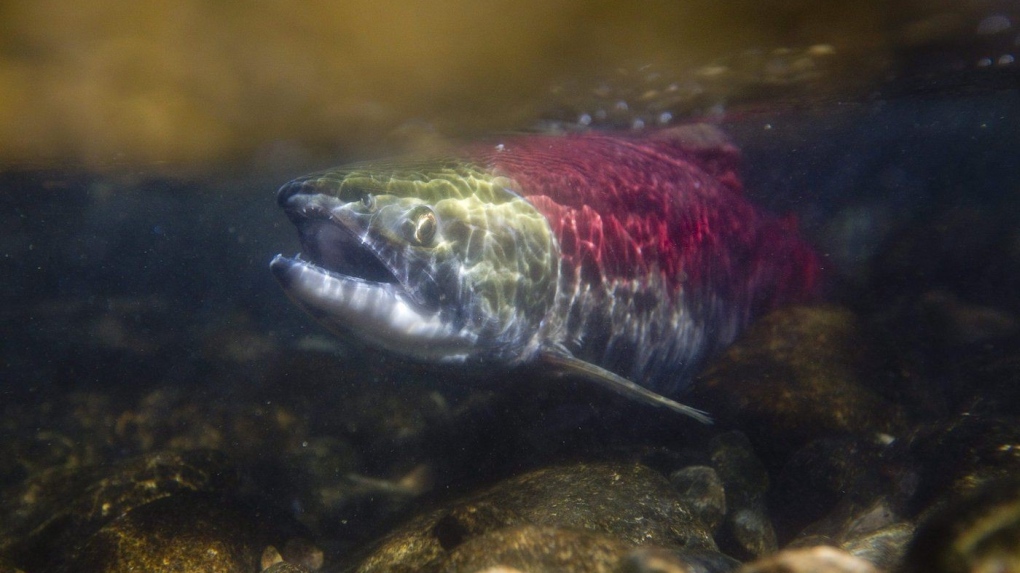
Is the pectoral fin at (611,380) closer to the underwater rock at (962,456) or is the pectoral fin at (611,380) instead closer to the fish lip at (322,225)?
the fish lip at (322,225)

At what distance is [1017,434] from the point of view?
3715 mm

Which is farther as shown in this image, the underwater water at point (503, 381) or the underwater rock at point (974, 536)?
the underwater water at point (503, 381)

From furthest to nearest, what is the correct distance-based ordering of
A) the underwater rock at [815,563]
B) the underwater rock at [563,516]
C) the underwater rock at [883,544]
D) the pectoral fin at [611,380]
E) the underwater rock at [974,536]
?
the pectoral fin at [611,380] < the underwater rock at [563,516] < the underwater rock at [883,544] < the underwater rock at [815,563] < the underwater rock at [974,536]

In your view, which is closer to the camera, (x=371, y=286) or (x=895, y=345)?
(x=371, y=286)

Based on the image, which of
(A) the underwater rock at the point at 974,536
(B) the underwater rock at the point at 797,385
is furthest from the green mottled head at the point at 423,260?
(A) the underwater rock at the point at 974,536

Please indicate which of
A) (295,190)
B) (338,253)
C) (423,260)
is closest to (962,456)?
(423,260)

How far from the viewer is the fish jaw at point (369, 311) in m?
3.62

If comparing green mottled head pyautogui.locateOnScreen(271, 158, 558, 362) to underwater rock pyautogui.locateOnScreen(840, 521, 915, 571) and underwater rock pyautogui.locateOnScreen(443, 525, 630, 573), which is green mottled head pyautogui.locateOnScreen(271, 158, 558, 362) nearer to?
underwater rock pyautogui.locateOnScreen(443, 525, 630, 573)

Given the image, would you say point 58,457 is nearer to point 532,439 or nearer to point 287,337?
point 287,337

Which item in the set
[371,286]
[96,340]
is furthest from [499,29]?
[96,340]

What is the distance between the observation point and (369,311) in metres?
3.77

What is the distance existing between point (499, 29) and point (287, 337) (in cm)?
642

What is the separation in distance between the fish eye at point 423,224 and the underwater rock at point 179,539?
10.5 feet

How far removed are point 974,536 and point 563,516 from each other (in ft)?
9.54
